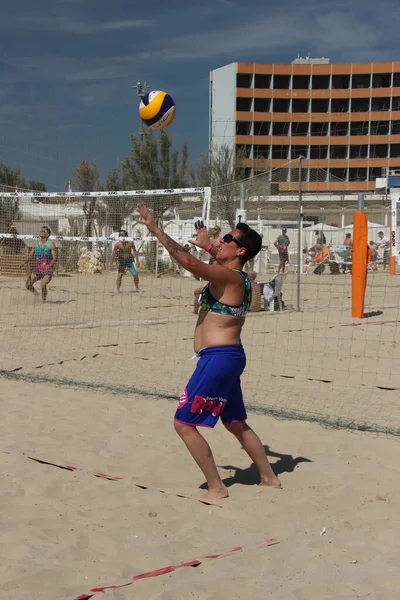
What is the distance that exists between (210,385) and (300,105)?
63.9 meters

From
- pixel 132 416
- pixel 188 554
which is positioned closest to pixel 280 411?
pixel 132 416

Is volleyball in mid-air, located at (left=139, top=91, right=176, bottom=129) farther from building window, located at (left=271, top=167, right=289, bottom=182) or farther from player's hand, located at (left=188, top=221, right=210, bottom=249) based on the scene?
building window, located at (left=271, top=167, right=289, bottom=182)

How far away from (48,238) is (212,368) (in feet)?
31.5

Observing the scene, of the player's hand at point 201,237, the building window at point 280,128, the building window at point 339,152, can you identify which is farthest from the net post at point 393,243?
the building window at point 280,128

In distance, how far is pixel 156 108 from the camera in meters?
7.95

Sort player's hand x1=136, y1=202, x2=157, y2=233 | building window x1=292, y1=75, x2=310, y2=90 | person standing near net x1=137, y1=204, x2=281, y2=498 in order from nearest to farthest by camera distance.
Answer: player's hand x1=136, y1=202, x2=157, y2=233 < person standing near net x1=137, y1=204, x2=281, y2=498 < building window x1=292, y1=75, x2=310, y2=90

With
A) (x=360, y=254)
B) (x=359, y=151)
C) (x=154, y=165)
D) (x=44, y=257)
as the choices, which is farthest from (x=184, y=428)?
(x=359, y=151)

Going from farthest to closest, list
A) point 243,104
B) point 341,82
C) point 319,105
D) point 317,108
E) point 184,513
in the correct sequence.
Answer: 1. point 243,104
2. point 341,82
3. point 317,108
4. point 319,105
5. point 184,513

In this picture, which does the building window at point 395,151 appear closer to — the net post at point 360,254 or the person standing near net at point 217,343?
the net post at point 360,254

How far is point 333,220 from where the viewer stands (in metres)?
40.6

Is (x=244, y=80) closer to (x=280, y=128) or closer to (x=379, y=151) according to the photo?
(x=280, y=128)

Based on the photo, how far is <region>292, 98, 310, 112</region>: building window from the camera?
63.9m

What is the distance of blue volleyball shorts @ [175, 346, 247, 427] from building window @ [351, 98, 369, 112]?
211 ft

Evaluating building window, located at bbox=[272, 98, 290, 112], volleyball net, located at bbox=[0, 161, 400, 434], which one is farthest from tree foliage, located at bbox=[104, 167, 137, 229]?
building window, located at bbox=[272, 98, 290, 112]
